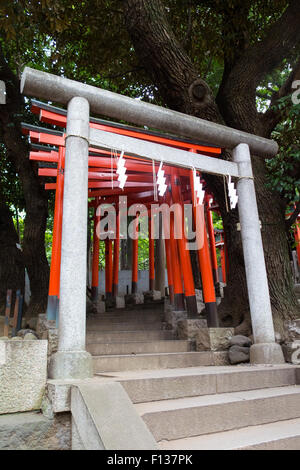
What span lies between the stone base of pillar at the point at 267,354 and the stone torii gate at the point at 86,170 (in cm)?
1

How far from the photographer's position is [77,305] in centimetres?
390

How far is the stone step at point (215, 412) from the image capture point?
295 cm

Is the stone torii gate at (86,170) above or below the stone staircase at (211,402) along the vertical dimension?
above

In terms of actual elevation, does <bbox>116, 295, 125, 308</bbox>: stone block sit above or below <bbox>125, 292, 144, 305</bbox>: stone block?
below

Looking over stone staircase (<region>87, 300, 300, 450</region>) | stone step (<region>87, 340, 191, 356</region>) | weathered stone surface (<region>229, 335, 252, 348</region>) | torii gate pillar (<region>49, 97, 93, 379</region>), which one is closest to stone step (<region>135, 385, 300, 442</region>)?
stone staircase (<region>87, 300, 300, 450</region>)

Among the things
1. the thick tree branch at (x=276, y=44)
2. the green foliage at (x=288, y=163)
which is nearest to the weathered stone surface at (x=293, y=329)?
the green foliage at (x=288, y=163)

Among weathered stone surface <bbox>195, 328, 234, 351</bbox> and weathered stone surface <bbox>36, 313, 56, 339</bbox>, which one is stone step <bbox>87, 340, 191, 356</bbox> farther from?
weathered stone surface <bbox>36, 313, 56, 339</bbox>

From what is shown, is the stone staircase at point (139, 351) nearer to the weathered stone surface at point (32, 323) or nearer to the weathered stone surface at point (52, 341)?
the weathered stone surface at point (52, 341)

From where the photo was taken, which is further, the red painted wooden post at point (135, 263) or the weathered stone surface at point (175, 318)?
the red painted wooden post at point (135, 263)

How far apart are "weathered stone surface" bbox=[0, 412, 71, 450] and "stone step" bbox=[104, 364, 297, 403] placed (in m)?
0.62

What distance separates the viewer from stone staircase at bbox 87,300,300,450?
292cm

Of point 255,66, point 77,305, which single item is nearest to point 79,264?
point 77,305

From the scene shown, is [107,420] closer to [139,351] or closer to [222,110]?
[139,351]

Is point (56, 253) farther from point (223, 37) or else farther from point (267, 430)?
point (223, 37)
